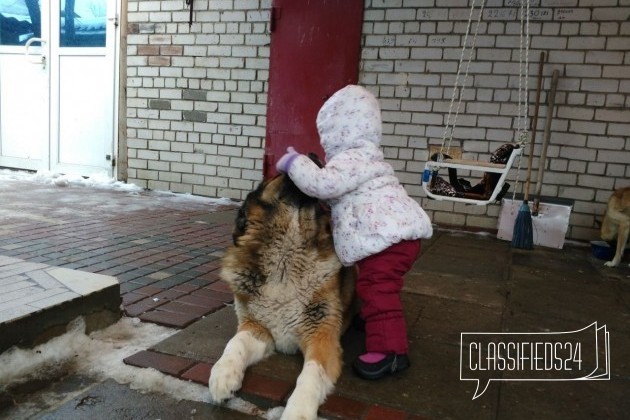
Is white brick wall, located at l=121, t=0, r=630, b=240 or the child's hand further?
white brick wall, located at l=121, t=0, r=630, b=240

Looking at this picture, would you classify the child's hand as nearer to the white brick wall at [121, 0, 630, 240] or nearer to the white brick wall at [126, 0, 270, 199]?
the white brick wall at [121, 0, 630, 240]

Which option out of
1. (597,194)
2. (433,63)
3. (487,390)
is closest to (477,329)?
(487,390)

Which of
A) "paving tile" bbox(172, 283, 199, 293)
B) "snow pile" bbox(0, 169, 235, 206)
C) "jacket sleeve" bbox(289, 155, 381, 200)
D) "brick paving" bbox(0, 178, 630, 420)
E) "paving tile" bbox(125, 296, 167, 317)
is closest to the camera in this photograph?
"brick paving" bbox(0, 178, 630, 420)

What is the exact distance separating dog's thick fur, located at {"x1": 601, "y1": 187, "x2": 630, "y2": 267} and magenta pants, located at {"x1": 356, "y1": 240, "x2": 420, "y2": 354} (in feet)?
9.71

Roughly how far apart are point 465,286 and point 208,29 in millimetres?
4847

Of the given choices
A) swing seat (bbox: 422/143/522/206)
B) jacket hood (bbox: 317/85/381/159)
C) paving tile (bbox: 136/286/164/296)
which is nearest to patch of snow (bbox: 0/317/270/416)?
paving tile (bbox: 136/286/164/296)

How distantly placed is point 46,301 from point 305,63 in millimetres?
4330

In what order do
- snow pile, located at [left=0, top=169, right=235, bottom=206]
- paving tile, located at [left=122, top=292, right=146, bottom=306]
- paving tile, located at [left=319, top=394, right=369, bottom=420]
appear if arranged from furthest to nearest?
snow pile, located at [left=0, top=169, right=235, bottom=206]
paving tile, located at [left=122, top=292, right=146, bottom=306]
paving tile, located at [left=319, top=394, right=369, bottom=420]

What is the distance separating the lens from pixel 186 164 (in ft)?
21.7

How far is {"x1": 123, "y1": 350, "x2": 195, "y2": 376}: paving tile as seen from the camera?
1920 mm

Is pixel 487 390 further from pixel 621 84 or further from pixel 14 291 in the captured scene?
pixel 621 84

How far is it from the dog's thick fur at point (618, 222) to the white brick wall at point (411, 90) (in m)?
0.66

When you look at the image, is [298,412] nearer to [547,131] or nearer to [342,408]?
[342,408]

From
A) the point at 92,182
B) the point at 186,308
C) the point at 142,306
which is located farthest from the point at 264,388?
the point at 92,182
